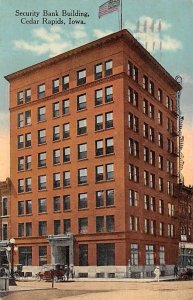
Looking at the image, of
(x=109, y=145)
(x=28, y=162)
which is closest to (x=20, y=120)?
(x=28, y=162)

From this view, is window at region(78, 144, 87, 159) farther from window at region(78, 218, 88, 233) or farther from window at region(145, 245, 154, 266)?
window at region(145, 245, 154, 266)

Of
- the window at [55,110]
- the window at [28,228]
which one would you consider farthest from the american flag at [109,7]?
the window at [28,228]

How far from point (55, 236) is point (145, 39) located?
599 inches

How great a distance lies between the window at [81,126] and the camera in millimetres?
32997

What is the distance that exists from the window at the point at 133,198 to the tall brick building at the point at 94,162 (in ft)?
0.20

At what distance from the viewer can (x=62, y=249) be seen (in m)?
33.8

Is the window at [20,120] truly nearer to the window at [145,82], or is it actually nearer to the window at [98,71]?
the window at [98,71]

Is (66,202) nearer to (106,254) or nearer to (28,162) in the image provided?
(28,162)

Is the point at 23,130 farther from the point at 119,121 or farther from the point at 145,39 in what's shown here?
the point at 145,39

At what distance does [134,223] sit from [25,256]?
6.73 meters

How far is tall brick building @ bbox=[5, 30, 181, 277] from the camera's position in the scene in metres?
31.1

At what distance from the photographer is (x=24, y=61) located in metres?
21.4

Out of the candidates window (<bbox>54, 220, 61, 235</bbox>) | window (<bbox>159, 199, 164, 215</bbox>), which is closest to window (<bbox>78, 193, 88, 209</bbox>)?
window (<bbox>54, 220, 61, 235</bbox>)

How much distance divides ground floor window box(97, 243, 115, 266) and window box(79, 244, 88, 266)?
73cm
